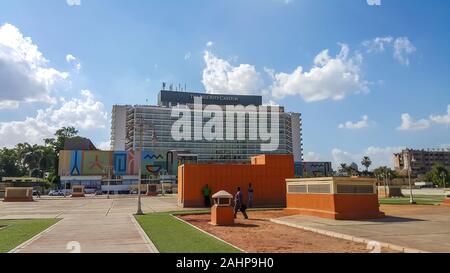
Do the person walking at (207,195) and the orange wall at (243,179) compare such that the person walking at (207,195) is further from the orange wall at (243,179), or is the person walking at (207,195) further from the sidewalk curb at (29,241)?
the sidewalk curb at (29,241)

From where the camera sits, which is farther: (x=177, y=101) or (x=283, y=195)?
(x=177, y=101)

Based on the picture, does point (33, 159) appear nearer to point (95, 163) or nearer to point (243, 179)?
point (95, 163)

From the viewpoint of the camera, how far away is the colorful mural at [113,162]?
4368 inches

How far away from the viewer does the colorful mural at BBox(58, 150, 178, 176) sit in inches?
4368

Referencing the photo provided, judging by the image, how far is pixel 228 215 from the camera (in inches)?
768

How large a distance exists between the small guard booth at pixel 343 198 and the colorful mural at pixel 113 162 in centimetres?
9351

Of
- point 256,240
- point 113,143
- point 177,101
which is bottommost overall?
point 256,240

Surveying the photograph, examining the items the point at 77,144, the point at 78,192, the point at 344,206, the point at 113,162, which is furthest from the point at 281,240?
the point at 77,144

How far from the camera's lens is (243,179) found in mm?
35250

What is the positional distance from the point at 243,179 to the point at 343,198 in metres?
15.2

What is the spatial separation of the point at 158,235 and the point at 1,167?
137m

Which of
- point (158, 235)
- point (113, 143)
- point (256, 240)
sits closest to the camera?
point (256, 240)
